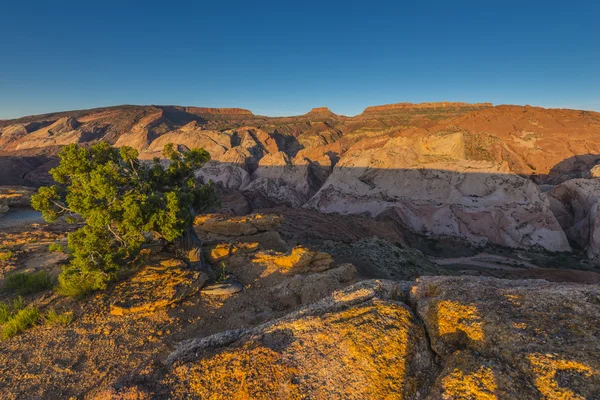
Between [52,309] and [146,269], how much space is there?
121 inches

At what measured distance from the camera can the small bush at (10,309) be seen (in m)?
8.47

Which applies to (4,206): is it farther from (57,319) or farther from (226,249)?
(57,319)

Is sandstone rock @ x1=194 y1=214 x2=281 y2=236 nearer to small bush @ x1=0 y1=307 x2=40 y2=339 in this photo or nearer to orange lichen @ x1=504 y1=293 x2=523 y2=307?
small bush @ x1=0 y1=307 x2=40 y2=339

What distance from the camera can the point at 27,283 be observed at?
10.6m

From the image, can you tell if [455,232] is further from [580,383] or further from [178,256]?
[580,383]

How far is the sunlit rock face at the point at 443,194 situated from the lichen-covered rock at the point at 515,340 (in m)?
42.1

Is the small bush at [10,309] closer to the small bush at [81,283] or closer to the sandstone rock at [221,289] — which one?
the small bush at [81,283]

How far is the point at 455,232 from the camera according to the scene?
41812mm

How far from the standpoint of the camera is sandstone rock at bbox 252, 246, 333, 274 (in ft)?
47.5

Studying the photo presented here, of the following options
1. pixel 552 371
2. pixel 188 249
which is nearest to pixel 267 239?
pixel 188 249

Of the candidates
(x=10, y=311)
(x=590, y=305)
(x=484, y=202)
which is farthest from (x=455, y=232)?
(x=10, y=311)

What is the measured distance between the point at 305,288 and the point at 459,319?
27.8ft

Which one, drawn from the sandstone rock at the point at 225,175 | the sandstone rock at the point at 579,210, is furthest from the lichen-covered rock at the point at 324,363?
the sandstone rock at the point at 225,175

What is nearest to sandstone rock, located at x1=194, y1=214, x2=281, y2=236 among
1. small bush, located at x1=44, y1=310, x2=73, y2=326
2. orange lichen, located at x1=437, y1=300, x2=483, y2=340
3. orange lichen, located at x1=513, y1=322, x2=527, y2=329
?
small bush, located at x1=44, y1=310, x2=73, y2=326
